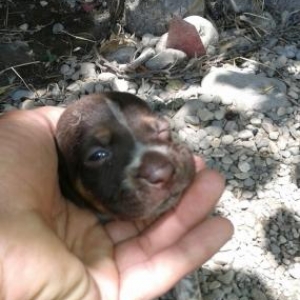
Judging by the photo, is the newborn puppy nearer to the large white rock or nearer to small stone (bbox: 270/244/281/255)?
small stone (bbox: 270/244/281/255)

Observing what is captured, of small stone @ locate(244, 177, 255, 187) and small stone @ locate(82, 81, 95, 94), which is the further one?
small stone @ locate(82, 81, 95, 94)

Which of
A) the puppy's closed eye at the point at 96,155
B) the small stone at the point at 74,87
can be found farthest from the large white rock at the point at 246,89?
the puppy's closed eye at the point at 96,155

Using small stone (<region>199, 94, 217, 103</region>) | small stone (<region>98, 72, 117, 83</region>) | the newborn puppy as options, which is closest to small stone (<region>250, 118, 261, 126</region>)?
small stone (<region>199, 94, 217, 103</region>)

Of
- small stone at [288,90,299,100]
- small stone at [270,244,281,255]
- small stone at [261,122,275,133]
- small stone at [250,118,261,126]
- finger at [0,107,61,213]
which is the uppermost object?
finger at [0,107,61,213]

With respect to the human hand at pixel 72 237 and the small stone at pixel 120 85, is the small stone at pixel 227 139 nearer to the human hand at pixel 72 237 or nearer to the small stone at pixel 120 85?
the small stone at pixel 120 85

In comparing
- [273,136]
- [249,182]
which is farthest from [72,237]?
[273,136]

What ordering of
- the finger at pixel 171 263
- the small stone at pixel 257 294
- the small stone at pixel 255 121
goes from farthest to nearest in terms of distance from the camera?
the small stone at pixel 255 121 < the small stone at pixel 257 294 < the finger at pixel 171 263
